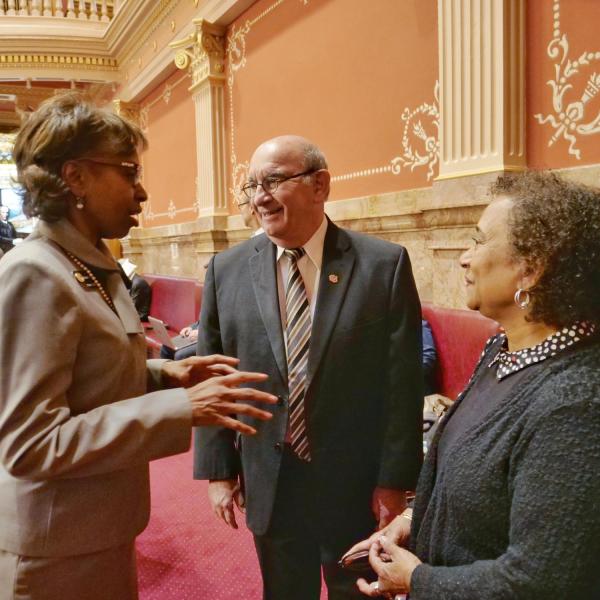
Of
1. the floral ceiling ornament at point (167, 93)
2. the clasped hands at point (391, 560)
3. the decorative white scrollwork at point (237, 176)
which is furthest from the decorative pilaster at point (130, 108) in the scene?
the clasped hands at point (391, 560)

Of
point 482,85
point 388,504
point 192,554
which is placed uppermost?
point 482,85

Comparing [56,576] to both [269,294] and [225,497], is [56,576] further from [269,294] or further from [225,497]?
[269,294]

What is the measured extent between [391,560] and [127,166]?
3.31ft

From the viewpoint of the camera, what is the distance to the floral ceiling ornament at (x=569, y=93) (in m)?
2.34

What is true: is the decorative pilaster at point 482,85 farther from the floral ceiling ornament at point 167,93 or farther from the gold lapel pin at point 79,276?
the floral ceiling ornament at point 167,93

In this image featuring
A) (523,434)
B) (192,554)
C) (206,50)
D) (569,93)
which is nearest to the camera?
(523,434)

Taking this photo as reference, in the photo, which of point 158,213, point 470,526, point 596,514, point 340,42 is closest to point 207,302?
point 470,526

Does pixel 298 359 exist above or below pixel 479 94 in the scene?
below

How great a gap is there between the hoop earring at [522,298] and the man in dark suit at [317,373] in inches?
19.1

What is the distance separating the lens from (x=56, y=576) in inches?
43.4

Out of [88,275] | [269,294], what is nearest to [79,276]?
[88,275]

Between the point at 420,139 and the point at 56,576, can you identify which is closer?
the point at 56,576

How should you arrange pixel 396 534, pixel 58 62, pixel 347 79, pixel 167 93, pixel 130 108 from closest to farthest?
pixel 396 534
pixel 347 79
pixel 167 93
pixel 130 108
pixel 58 62

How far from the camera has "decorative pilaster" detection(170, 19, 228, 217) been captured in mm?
5664
